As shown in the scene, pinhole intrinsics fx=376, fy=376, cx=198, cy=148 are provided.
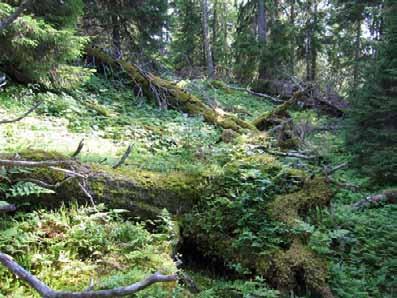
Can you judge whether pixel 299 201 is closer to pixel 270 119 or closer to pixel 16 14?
pixel 16 14

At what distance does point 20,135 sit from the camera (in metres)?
6.05

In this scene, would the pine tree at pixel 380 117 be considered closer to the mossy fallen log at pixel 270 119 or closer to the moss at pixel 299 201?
the mossy fallen log at pixel 270 119

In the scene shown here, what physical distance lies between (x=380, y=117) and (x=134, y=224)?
5995 millimetres

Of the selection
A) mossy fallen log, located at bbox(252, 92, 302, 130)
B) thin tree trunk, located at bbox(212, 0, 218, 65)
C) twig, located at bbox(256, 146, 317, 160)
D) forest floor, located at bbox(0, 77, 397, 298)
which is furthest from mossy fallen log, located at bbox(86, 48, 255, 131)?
thin tree trunk, located at bbox(212, 0, 218, 65)

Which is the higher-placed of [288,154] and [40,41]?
[40,41]

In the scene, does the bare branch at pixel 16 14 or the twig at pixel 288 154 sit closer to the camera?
the bare branch at pixel 16 14

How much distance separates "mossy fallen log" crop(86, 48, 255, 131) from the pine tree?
265cm

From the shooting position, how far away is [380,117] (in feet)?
26.1

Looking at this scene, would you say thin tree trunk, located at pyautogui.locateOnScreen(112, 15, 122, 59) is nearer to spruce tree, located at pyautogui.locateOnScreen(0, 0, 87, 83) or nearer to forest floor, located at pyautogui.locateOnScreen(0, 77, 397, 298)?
forest floor, located at pyautogui.locateOnScreen(0, 77, 397, 298)

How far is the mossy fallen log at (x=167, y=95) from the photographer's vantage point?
32.1ft

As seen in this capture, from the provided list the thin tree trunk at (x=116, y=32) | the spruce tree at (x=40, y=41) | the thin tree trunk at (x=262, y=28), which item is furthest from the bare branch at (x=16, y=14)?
the thin tree trunk at (x=262, y=28)

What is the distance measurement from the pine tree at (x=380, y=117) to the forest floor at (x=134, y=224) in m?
0.48

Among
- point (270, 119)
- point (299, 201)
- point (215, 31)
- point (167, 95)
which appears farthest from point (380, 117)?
point (215, 31)

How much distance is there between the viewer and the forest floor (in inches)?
140
